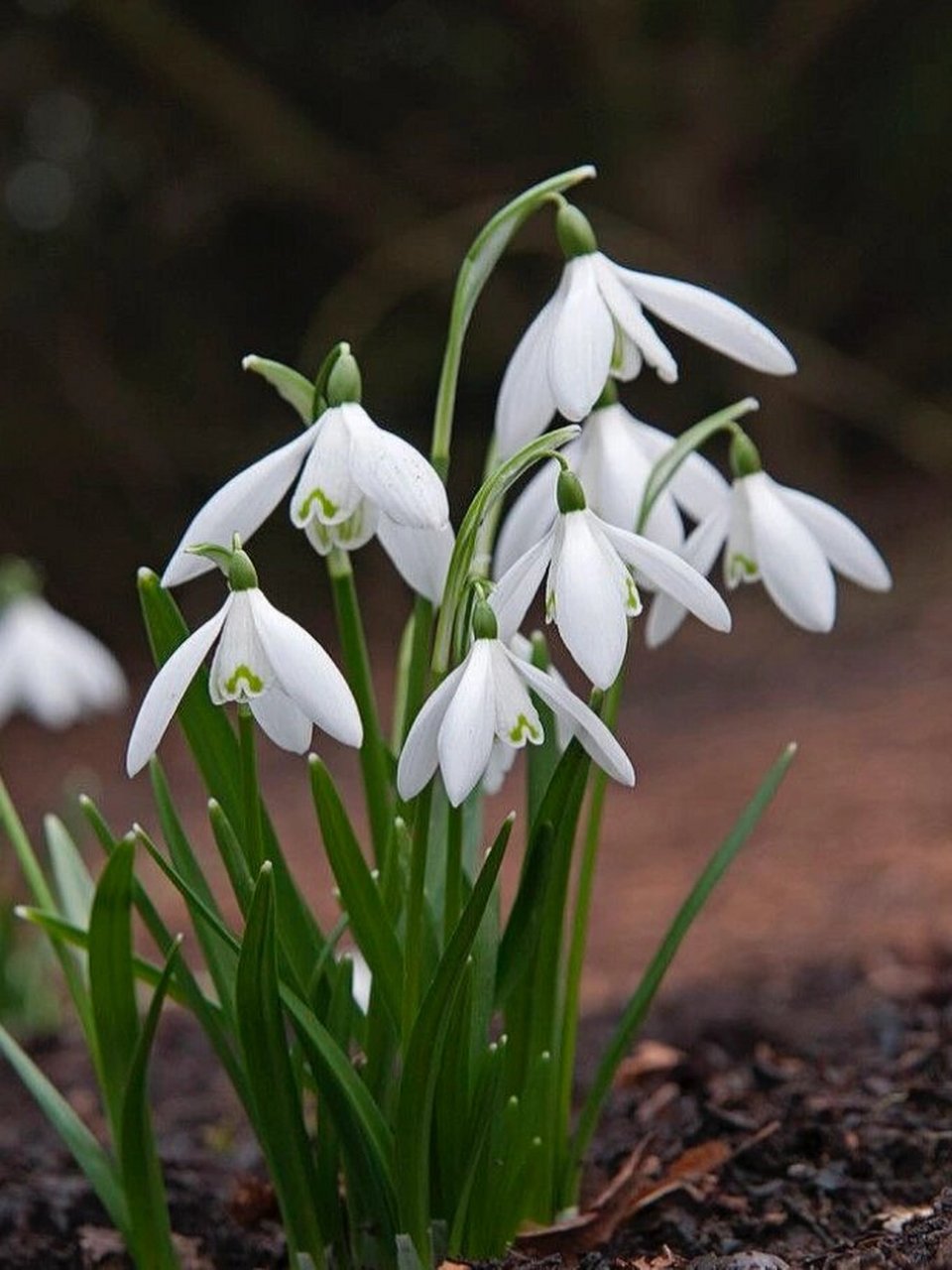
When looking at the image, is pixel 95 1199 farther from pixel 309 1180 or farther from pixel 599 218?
pixel 599 218

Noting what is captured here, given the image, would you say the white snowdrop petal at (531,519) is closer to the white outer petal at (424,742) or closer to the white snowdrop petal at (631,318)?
the white snowdrop petal at (631,318)

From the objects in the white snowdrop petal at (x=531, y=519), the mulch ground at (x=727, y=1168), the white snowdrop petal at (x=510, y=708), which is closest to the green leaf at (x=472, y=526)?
the white snowdrop petal at (x=510, y=708)

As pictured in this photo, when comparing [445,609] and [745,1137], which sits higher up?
[445,609]

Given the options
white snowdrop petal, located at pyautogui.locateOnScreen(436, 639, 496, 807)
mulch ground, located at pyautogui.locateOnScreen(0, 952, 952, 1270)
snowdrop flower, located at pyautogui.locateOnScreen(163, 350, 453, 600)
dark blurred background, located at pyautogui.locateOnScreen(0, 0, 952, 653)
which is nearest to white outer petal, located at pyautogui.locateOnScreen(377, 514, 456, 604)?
snowdrop flower, located at pyautogui.locateOnScreen(163, 350, 453, 600)

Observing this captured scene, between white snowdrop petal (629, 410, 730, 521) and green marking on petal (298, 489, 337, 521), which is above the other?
white snowdrop petal (629, 410, 730, 521)

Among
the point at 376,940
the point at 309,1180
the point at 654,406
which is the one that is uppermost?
the point at 654,406

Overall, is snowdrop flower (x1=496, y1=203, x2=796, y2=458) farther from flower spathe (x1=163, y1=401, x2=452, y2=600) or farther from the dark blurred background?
the dark blurred background

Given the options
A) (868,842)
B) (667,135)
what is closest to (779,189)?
(667,135)
